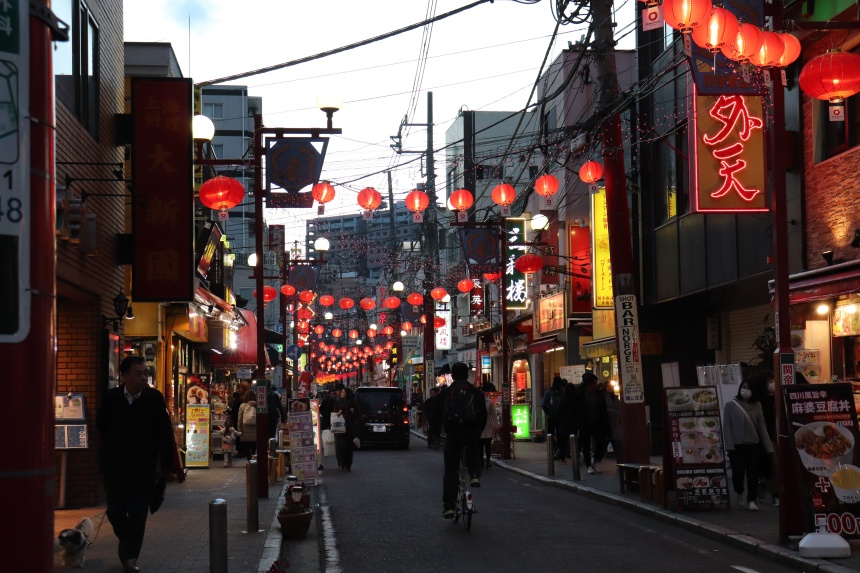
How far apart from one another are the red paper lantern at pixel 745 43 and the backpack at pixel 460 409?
17.4 ft

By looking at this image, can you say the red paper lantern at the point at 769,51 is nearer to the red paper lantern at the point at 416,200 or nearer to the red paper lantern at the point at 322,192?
the red paper lantern at the point at 322,192

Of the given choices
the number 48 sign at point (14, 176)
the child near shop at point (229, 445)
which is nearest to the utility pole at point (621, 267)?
the child near shop at point (229, 445)

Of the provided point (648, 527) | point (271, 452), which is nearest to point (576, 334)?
point (271, 452)

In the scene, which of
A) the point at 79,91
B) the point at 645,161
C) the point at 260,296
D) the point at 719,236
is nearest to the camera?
the point at 79,91

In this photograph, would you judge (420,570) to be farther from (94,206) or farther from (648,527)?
(94,206)

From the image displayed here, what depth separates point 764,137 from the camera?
19094 millimetres

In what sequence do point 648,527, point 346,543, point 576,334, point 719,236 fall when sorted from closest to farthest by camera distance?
1. point 346,543
2. point 648,527
3. point 719,236
4. point 576,334

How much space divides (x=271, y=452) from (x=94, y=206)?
6.59 m

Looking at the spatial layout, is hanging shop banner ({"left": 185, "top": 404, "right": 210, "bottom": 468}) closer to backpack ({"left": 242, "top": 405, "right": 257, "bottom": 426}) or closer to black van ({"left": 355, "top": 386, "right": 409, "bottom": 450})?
backpack ({"left": 242, "top": 405, "right": 257, "bottom": 426})

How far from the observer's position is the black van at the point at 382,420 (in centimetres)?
3581

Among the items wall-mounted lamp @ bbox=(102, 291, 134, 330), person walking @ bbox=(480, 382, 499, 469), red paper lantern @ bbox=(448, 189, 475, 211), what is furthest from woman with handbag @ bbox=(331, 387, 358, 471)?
wall-mounted lamp @ bbox=(102, 291, 134, 330)

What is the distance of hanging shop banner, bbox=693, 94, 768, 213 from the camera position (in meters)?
19.0

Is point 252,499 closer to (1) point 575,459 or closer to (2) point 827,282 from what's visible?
(1) point 575,459

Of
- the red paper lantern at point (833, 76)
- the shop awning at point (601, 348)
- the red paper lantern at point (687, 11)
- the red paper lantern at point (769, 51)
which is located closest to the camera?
the red paper lantern at point (769, 51)
